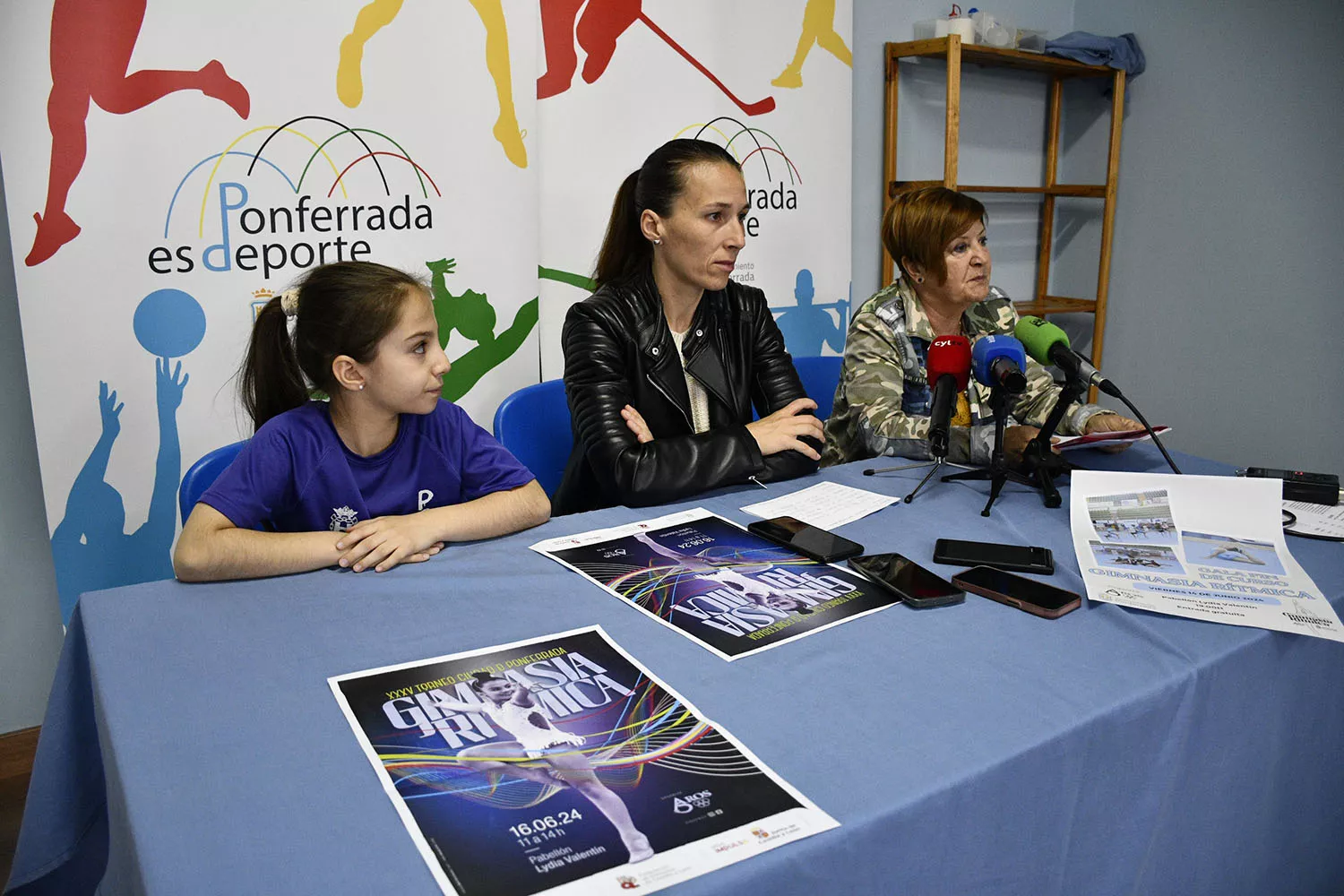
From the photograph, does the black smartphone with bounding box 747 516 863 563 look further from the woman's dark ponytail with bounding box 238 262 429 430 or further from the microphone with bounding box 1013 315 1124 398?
the woman's dark ponytail with bounding box 238 262 429 430

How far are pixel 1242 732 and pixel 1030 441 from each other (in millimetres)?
710

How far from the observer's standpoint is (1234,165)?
11.6 ft

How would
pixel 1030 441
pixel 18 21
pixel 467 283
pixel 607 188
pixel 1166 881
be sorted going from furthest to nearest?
1. pixel 607 188
2. pixel 467 283
3. pixel 18 21
4. pixel 1030 441
5. pixel 1166 881

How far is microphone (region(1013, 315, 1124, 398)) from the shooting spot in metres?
1.56

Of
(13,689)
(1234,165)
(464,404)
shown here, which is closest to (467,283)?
(464,404)

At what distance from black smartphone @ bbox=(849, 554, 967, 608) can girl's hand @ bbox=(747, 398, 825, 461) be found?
1.49ft

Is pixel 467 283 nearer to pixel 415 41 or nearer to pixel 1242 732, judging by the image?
pixel 415 41

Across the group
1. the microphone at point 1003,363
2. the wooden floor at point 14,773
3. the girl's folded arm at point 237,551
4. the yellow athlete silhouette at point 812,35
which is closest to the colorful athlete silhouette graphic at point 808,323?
the yellow athlete silhouette at point 812,35

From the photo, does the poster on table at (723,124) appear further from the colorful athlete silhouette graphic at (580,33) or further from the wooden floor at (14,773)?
the wooden floor at (14,773)

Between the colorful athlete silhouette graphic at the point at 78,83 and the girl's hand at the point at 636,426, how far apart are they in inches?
53.0

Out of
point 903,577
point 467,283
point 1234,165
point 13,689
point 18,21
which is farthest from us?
point 1234,165

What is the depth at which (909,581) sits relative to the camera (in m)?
1.21

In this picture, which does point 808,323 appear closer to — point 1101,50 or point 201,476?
point 1101,50

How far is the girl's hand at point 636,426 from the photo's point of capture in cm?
175
